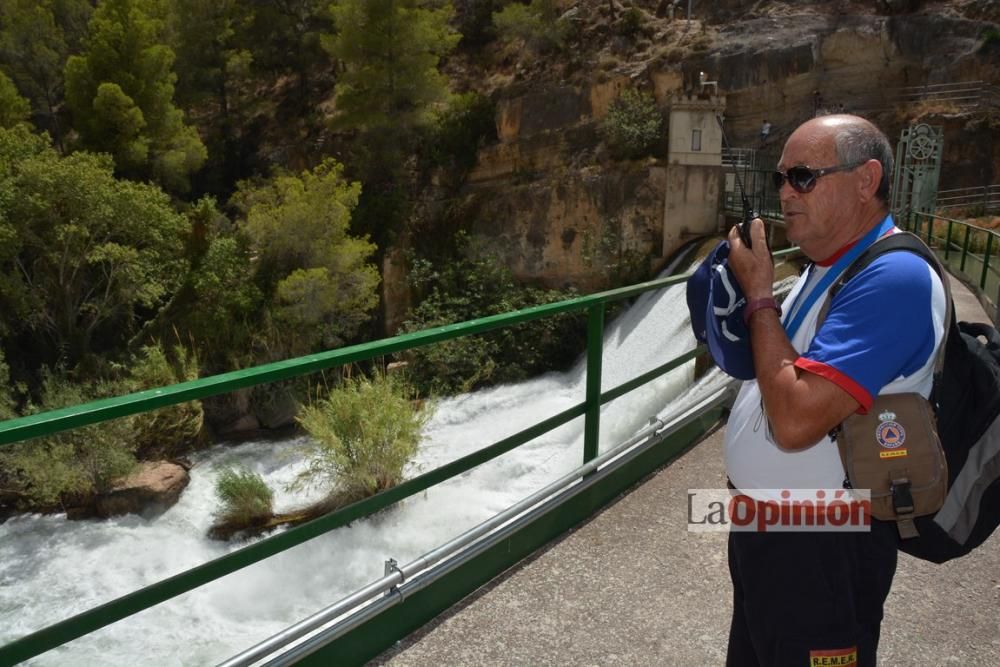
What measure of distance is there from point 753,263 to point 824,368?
287 millimetres

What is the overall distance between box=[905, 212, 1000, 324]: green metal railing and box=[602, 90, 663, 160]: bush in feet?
27.8

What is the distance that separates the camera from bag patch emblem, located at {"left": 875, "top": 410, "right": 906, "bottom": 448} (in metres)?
1.25

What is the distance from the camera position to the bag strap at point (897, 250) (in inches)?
50.0

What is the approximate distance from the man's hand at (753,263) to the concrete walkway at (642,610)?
1.51m

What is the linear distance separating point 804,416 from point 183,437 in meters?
13.9

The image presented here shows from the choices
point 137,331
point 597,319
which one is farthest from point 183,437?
point 597,319

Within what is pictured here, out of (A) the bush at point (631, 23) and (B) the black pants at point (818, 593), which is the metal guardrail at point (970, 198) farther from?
(B) the black pants at point (818, 593)

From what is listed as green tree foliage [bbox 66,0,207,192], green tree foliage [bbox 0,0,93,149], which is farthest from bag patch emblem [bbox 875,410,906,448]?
green tree foliage [bbox 0,0,93,149]

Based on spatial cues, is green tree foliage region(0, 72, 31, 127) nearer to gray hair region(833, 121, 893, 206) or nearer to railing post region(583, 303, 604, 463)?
railing post region(583, 303, 604, 463)

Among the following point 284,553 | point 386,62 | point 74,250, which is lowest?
point 284,553

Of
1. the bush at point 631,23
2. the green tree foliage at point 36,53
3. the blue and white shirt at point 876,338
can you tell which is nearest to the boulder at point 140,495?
the blue and white shirt at point 876,338

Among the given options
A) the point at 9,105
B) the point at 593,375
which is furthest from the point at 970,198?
the point at 9,105

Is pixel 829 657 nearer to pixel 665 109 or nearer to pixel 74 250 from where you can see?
pixel 74 250

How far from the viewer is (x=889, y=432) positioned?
1.26 metres
